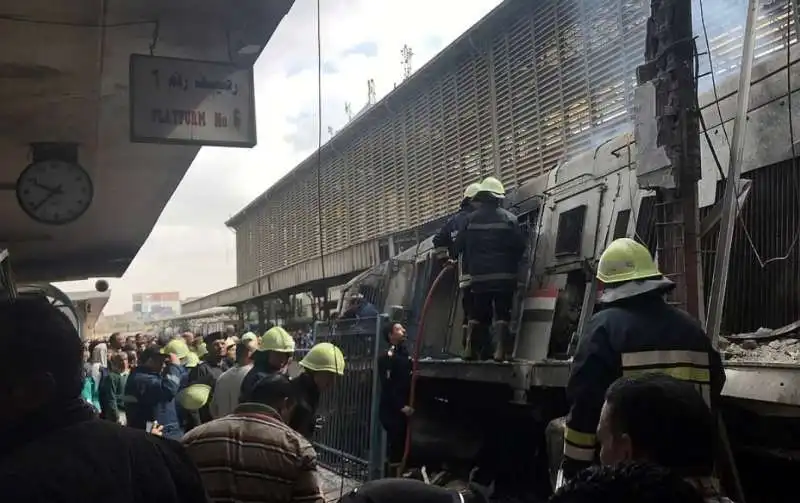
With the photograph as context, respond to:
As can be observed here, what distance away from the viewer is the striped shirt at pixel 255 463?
2676 mm

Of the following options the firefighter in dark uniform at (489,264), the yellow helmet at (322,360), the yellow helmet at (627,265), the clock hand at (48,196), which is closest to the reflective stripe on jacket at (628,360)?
the yellow helmet at (627,265)

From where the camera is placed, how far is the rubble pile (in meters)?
3.98

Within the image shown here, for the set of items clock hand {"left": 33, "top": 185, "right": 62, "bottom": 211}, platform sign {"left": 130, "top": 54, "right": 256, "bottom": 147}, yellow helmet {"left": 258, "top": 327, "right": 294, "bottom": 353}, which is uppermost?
platform sign {"left": 130, "top": 54, "right": 256, "bottom": 147}

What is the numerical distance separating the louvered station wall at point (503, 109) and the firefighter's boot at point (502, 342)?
98.8 inches

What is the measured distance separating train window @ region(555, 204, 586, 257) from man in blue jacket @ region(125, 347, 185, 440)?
3839 millimetres

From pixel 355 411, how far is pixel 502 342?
189 cm

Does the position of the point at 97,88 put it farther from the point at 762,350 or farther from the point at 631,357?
the point at 762,350

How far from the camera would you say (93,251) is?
13.4 m

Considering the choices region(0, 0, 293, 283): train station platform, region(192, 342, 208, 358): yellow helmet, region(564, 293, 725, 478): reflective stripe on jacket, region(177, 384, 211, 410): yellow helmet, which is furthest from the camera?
region(192, 342, 208, 358): yellow helmet

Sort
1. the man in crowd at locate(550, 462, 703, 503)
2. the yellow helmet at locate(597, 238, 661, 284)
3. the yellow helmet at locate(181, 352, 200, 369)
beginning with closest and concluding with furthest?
the man in crowd at locate(550, 462, 703, 503), the yellow helmet at locate(597, 238, 661, 284), the yellow helmet at locate(181, 352, 200, 369)

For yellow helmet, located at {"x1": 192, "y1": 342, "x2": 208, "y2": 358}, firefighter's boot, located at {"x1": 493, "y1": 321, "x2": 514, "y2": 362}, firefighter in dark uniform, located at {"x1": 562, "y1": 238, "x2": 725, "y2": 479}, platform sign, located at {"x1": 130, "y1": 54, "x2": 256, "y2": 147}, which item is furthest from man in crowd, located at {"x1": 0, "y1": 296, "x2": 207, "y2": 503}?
yellow helmet, located at {"x1": 192, "y1": 342, "x2": 208, "y2": 358}

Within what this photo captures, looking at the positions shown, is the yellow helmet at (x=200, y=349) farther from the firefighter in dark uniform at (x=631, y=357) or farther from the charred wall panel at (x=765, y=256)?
the firefighter in dark uniform at (x=631, y=357)

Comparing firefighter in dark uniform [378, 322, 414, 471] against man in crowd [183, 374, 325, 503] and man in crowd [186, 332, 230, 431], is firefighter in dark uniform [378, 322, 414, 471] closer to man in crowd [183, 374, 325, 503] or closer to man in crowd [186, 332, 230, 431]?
man in crowd [186, 332, 230, 431]

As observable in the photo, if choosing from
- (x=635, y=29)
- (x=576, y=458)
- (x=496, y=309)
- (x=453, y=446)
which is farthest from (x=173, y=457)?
(x=635, y=29)
